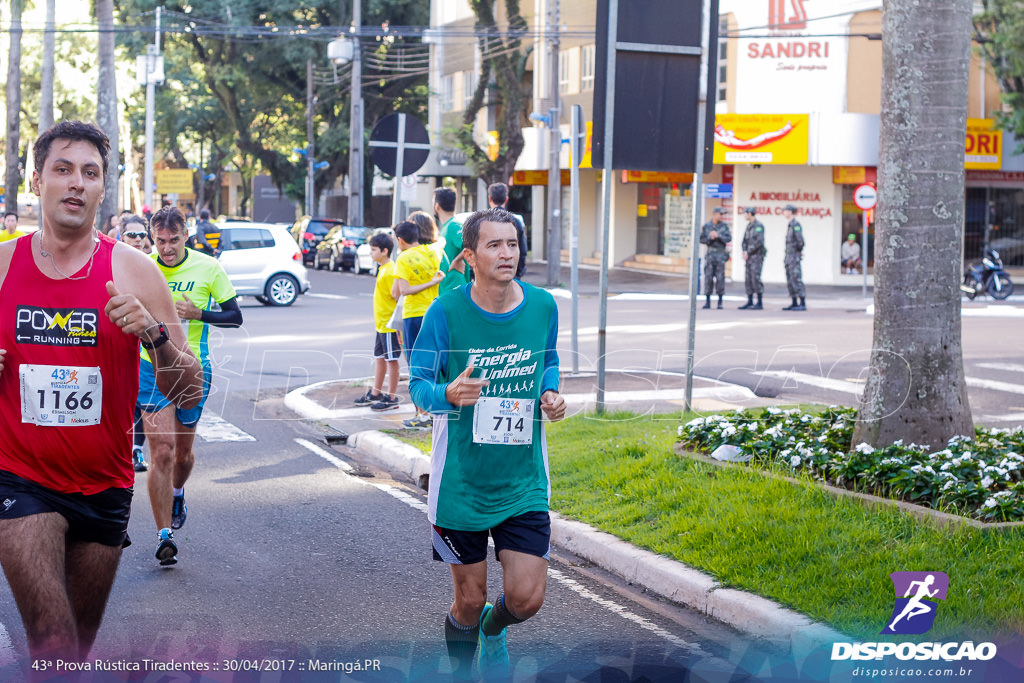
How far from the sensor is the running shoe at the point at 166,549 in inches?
261

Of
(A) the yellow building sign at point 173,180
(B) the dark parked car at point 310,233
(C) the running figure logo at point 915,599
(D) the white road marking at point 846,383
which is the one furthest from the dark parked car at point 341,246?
(C) the running figure logo at point 915,599

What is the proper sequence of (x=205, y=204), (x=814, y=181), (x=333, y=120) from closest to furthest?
(x=814, y=181) < (x=333, y=120) < (x=205, y=204)

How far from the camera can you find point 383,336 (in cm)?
1223

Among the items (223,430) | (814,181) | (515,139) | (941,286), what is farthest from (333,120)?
(941,286)

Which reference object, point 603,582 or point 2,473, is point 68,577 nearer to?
point 2,473

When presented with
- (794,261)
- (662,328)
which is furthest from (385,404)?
(794,261)

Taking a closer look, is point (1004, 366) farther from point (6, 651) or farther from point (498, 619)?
point (6, 651)

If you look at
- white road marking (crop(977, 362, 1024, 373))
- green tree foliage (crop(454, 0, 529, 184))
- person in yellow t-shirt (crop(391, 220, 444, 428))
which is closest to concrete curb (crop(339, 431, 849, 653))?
person in yellow t-shirt (crop(391, 220, 444, 428))

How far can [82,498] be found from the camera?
12.6ft

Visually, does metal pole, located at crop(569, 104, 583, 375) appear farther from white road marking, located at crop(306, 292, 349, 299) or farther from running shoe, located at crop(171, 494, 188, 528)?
white road marking, located at crop(306, 292, 349, 299)

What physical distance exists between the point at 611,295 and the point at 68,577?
25118 millimetres

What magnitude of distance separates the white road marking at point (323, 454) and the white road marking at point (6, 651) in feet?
14.4

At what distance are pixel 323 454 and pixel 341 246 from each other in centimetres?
2898

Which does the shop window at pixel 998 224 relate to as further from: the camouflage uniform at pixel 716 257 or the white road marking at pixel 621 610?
the white road marking at pixel 621 610
